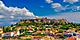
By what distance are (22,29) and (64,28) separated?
380 centimetres

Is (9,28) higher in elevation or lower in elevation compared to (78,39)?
higher

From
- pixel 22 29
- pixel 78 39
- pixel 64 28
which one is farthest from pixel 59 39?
pixel 64 28

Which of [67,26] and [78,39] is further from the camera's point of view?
[67,26]

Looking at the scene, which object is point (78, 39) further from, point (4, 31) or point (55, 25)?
point (55, 25)

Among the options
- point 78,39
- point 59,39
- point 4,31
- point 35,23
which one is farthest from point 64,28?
point 78,39

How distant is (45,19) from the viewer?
22203mm

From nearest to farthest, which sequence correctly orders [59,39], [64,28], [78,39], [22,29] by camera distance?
[78,39]
[59,39]
[22,29]
[64,28]

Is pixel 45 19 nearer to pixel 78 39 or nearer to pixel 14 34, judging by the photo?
pixel 14 34

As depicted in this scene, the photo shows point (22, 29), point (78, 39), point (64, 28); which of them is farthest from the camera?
point (64, 28)

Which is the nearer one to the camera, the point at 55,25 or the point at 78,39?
the point at 78,39

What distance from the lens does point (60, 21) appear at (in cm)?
2255

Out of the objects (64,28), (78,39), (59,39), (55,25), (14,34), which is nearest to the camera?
(78,39)

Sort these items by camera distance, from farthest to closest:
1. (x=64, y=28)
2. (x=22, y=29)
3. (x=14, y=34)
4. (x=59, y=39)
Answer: (x=64, y=28) < (x=22, y=29) < (x=14, y=34) < (x=59, y=39)

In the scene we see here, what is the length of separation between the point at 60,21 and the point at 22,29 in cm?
520
